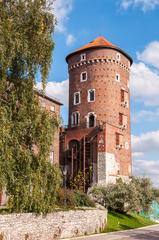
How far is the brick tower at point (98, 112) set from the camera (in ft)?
178

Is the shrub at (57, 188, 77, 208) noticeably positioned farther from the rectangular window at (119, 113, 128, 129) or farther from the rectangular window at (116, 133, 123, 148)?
the rectangular window at (119, 113, 128, 129)

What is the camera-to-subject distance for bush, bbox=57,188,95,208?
97.0 ft

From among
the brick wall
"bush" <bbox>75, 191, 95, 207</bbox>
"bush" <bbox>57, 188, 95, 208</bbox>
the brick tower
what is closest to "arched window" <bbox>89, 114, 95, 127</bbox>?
the brick tower

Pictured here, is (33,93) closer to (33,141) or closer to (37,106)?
(37,106)

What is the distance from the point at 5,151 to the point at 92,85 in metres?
41.3

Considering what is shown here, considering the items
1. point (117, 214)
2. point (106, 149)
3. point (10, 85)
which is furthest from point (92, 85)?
point (10, 85)

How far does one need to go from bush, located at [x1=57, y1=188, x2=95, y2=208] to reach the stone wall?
196 centimetres

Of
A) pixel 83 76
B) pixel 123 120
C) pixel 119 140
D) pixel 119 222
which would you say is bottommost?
pixel 119 222

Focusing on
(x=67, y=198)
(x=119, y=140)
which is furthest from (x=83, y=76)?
(x=67, y=198)

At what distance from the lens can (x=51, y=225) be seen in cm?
2267

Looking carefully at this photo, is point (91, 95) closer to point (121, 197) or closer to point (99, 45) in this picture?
point (99, 45)

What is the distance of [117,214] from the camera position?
42750 millimetres

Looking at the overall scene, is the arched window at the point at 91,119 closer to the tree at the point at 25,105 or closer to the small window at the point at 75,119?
the small window at the point at 75,119

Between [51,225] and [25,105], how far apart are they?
7816 mm
